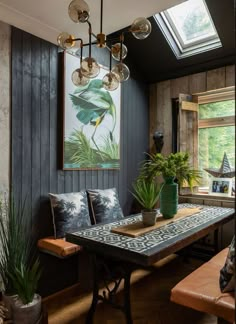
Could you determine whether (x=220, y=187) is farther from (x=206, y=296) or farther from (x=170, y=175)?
(x=206, y=296)

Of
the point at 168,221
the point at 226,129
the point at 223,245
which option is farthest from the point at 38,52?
the point at 223,245

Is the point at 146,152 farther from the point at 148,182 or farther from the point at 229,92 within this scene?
the point at 148,182

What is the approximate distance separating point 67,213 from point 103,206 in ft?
1.56

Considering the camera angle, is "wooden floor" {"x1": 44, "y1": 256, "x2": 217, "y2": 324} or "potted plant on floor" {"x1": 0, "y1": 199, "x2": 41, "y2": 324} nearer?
Answer: "potted plant on floor" {"x1": 0, "y1": 199, "x2": 41, "y2": 324}

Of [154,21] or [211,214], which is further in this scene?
[154,21]

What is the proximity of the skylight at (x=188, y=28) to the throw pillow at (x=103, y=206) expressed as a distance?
6.87 feet

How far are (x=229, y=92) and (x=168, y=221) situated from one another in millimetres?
1995

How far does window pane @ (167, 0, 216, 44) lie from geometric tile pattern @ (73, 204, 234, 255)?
2249 mm

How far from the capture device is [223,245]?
10.4 ft

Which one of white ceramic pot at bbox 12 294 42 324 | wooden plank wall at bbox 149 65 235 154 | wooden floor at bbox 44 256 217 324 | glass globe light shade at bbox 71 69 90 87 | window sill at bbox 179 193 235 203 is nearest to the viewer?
white ceramic pot at bbox 12 294 42 324

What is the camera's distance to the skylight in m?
3.04

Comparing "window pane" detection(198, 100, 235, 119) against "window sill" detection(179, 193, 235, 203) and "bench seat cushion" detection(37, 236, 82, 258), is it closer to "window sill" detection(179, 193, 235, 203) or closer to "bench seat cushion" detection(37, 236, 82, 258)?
"window sill" detection(179, 193, 235, 203)

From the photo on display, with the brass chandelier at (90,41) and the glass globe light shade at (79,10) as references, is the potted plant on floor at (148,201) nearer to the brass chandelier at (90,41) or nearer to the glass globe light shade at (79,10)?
the brass chandelier at (90,41)

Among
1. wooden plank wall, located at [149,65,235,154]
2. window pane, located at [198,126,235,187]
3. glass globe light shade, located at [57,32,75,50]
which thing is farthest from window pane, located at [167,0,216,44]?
glass globe light shade, located at [57,32,75,50]
